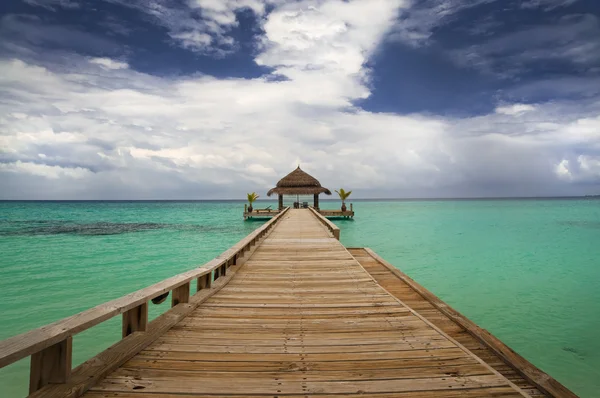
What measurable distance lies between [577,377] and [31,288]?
47.7 feet

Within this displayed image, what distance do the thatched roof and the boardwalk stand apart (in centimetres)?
2648

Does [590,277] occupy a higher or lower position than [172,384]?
lower

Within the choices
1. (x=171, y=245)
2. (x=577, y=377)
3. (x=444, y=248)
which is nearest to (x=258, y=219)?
(x=171, y=245)

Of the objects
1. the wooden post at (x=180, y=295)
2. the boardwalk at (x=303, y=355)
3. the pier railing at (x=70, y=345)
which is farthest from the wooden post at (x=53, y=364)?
the wooden post at (x=180, y=295)

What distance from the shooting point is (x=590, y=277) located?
12039 mm

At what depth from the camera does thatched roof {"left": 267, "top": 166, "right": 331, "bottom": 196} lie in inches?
1230

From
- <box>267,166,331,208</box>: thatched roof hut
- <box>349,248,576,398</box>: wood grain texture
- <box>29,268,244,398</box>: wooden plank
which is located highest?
<box>267,166,331,208</box>: thatched roof hut

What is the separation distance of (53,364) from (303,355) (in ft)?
6.24

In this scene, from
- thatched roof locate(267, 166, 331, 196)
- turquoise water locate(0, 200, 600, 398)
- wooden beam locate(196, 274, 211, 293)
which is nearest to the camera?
wooden beam locate(196, 274, 211, 293)

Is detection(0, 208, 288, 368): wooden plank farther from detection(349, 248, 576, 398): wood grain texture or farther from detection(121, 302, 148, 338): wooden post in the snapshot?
detection(349, 248, 576, 398): wood grain texture

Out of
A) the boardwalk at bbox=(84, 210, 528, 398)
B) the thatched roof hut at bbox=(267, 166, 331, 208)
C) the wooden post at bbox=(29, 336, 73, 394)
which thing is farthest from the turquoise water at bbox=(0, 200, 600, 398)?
the thatched roof hut at bbox=(267, 166, 331, 208)

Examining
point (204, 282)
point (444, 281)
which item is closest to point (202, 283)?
point (204, 282)

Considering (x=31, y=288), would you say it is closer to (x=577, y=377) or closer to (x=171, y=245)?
(x=171, y=245)

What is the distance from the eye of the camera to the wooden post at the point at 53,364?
213cm
